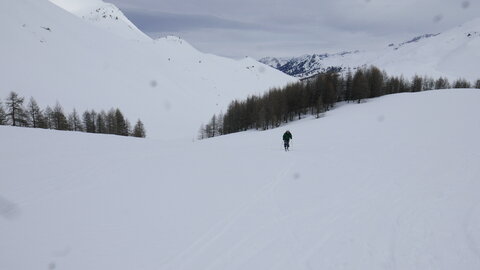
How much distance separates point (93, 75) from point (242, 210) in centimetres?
14120

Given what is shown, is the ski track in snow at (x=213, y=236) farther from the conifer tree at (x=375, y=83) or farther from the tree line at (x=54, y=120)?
the conifer tree at (x=375, y=83)

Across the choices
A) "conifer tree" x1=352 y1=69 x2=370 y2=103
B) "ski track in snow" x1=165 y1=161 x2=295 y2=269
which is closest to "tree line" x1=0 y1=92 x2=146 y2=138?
"conifer tree" x1=352 y1=69 x2=370 y2=103

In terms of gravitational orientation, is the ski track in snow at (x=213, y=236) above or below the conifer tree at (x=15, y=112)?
below

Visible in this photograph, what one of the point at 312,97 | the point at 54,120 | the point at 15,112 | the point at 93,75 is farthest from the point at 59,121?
the point at 93,75

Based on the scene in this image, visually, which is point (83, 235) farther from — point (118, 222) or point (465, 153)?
point (465, 153)

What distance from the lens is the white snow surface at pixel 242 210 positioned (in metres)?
7.26

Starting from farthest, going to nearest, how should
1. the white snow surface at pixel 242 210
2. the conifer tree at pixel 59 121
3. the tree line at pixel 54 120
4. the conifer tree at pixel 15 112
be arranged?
the conifer tree at pixel 59 121, the tree line at pixel 54 120, the conifer tree at pixel 15 112, the white snow surface at pixel 242 210

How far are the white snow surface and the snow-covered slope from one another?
263ft

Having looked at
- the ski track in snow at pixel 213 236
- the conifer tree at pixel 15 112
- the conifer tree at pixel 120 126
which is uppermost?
the conifer tree at pixel 15 112

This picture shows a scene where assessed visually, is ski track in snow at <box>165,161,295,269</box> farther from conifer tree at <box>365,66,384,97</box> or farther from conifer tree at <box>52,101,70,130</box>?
conifer tree at <box>365,66,384,97</box>

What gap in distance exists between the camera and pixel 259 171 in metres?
16.9

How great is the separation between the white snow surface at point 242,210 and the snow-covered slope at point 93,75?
80.0m

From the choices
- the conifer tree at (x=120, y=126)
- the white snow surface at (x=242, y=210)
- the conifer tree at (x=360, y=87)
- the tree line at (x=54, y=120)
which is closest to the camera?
the white snow surface at (x=242, y=210)

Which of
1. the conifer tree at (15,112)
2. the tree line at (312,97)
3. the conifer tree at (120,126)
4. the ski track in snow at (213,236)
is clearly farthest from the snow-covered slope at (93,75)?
the ski track in snow at (213,236)
